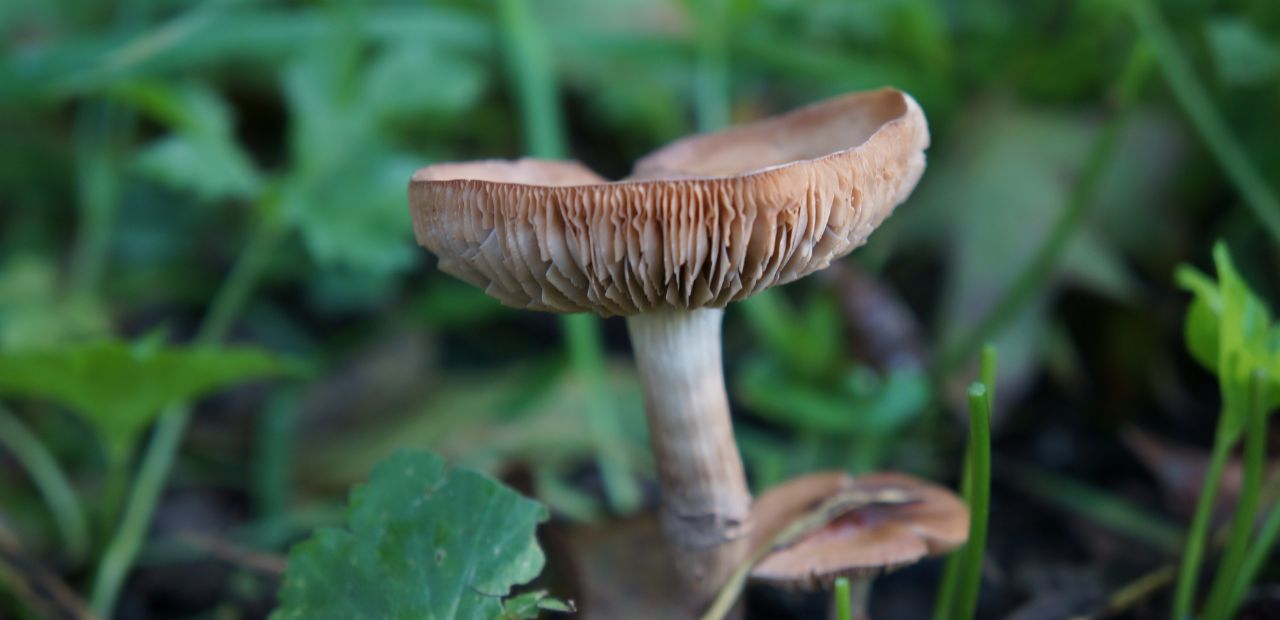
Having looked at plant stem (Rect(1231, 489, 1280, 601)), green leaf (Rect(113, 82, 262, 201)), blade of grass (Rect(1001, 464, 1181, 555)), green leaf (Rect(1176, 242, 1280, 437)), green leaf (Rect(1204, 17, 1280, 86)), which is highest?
green leaf (Rect(1204, 17, 1280, 86))

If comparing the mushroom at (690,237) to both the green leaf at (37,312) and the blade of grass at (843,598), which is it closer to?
the blade of grass at (843,598)

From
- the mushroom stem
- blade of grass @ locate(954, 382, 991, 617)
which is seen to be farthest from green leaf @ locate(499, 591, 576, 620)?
blade of grass @ locate(954, 382, 991, 617)

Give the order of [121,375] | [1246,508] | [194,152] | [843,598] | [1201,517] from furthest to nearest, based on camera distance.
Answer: [194,152] < [121,375] < [1201,517] < [1246,508] < [843,598]

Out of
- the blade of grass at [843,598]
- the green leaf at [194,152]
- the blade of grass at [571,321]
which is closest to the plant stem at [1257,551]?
the blade of grass at [843,598]

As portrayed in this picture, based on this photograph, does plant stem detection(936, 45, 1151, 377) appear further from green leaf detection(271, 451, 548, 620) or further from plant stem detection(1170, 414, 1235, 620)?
green leaf detection(271, 451, 548, 620)

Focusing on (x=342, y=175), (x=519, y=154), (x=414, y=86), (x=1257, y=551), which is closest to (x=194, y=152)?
(x=342, y=175)

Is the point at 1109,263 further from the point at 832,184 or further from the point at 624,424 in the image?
the point at 832,184

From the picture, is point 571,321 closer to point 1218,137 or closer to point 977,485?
point 977,485
